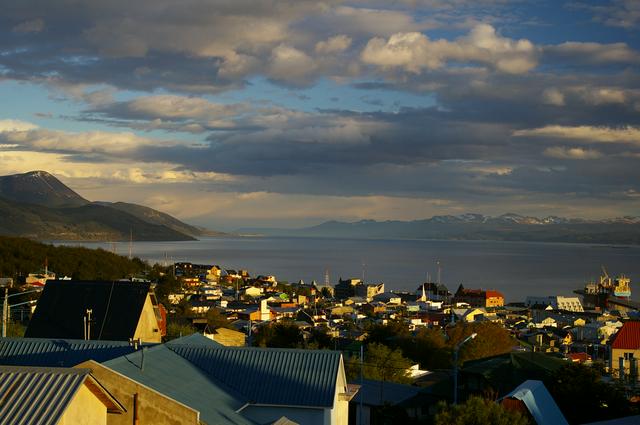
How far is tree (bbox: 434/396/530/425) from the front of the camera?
52.6ft

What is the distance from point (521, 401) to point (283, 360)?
6.11 metres

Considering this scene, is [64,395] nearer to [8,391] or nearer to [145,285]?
[8,391]

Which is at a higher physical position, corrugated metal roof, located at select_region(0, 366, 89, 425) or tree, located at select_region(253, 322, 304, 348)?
corrugated metal roof, located at select_region(0, 366, 89, 425)

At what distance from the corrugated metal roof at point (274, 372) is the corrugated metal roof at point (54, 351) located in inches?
63.8

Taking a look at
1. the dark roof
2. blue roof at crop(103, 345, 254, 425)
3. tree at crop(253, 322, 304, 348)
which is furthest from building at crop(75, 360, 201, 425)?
tree at crop(253, 322, 304, 348)

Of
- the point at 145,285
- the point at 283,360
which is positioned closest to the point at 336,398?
the point at 283,360

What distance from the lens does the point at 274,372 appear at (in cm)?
1853

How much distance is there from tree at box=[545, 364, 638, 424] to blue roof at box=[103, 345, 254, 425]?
10626 millimetres

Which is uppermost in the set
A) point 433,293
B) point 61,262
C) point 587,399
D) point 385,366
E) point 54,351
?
point 61,262

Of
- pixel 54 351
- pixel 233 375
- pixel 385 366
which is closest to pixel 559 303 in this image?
pixel 385 366

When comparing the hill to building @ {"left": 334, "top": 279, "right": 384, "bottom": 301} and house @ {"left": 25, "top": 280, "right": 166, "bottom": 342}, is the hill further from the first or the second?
house @ {"left": 25, "top": 280, "right": 166, "bottom": 342}

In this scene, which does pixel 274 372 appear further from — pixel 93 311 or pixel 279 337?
pixel 279 337

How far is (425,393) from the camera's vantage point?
26016 mm

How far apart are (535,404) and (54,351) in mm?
11888
